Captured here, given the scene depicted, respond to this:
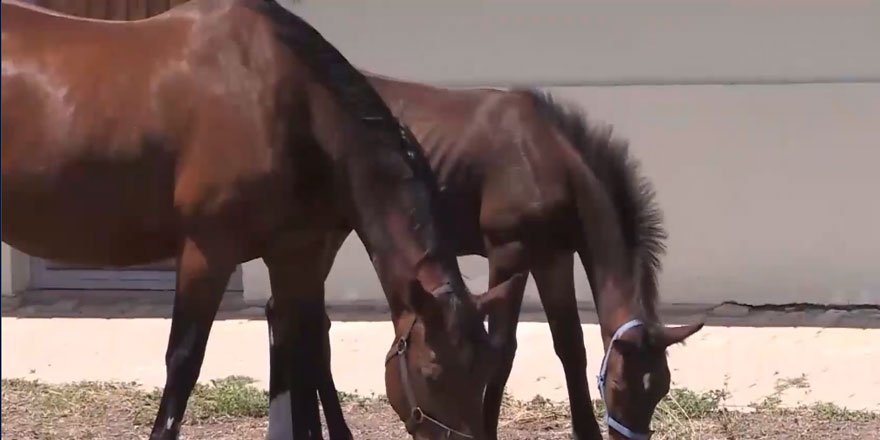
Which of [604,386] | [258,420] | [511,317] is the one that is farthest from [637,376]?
[258,420]

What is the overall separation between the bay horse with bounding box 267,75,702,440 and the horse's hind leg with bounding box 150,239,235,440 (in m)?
0.64

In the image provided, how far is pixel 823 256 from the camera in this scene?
7363mm

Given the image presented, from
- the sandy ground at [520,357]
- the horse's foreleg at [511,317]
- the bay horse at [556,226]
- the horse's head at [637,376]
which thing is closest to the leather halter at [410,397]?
the bay horse at [556,226]

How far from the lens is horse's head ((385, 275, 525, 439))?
116 inches

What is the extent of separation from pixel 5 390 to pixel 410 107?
8.78 ft

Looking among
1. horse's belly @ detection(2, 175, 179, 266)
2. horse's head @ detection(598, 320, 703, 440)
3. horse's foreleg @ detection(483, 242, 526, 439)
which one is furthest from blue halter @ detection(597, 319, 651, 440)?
horse's belly @ detection(2, 175, 179, 266)

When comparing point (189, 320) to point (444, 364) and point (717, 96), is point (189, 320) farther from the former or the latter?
point (717, 96)

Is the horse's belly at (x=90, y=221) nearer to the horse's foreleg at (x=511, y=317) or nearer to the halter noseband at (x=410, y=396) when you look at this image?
the halter noseband at (x=410, y=396)

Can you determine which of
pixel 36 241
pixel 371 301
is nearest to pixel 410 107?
pixel 36 241

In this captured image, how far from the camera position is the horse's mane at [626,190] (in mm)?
3799

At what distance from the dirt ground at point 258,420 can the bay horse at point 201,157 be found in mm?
1371

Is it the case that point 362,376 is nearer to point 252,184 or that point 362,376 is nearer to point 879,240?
point 252,184

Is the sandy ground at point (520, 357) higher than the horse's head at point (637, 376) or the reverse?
the reverse

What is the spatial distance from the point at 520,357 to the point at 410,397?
135 inches
